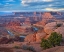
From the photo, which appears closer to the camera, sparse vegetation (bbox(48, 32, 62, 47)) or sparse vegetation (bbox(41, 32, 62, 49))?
sparse vegetation (bbox(41, 32, 62, 49))

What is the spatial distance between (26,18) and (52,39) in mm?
76719

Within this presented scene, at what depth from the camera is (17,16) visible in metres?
107

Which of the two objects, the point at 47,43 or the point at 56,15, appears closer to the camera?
the point at 47,43

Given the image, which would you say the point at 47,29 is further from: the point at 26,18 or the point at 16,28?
the point at 26,18

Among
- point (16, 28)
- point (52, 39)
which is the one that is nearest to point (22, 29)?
point (16, 28)

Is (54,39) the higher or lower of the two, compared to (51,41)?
higher

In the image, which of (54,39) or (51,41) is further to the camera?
(51,41)

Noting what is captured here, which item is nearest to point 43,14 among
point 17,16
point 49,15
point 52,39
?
point 49,15

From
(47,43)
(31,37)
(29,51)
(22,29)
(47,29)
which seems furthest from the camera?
(22,29)

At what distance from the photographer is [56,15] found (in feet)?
350

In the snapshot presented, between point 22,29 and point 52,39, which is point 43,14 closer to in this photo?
point 22,29

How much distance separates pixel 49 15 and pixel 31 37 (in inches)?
2387

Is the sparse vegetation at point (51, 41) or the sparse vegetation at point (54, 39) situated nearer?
the sparse vegetation at point (51, 41)

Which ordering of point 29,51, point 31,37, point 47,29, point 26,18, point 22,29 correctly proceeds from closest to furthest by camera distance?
point 29,51 → point 47,29 → point 31,37 → point 22,29 → point 26,18
